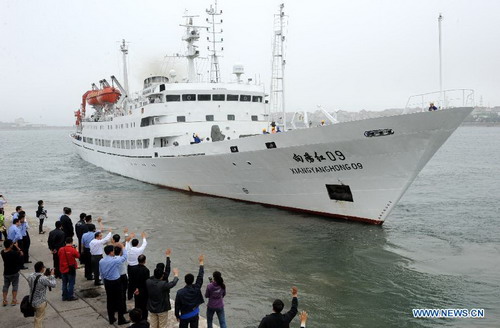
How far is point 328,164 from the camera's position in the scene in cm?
1470

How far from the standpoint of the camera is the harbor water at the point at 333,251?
29.3 feet

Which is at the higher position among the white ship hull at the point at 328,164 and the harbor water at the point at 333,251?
the white ship hull at the point at 328,164

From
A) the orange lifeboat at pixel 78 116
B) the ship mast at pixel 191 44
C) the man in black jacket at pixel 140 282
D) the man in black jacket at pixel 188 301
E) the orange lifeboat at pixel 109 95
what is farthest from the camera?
the orange lifeboat at pixel 78 116

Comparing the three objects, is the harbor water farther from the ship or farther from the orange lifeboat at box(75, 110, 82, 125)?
the orange lifeboat at box(75, 110, 82, 125)

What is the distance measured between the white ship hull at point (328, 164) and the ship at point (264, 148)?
0.04 m

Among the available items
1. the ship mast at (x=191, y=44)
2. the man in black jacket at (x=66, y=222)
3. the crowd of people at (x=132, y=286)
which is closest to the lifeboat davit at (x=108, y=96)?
the ship mast at (x=191, y=44)

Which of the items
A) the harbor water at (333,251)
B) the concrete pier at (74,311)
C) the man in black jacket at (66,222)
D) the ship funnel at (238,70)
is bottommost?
the harbor water at (333,251)

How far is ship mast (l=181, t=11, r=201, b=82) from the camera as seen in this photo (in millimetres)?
27494

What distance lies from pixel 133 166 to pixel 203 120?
7357 mm

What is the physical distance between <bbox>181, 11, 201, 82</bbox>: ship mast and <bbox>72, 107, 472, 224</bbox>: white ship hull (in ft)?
29.6

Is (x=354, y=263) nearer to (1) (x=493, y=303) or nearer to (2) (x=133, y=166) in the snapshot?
(1) (x=493, y=303)

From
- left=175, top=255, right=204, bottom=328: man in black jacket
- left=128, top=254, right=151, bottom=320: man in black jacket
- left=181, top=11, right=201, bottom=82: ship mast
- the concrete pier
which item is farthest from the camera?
left=181, top=11, right=201, bottom=82: ship mast

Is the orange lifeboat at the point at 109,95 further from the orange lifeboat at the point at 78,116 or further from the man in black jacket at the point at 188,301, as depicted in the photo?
the man in black jacket at the point at 188,301

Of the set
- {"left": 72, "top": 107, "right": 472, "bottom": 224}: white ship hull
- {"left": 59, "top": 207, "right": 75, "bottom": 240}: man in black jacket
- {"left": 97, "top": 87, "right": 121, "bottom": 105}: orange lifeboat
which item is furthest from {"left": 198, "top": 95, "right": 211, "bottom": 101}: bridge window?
{"left": 97, "top": 87, "right": 121, "bottom": 105}: orange lifeboat
